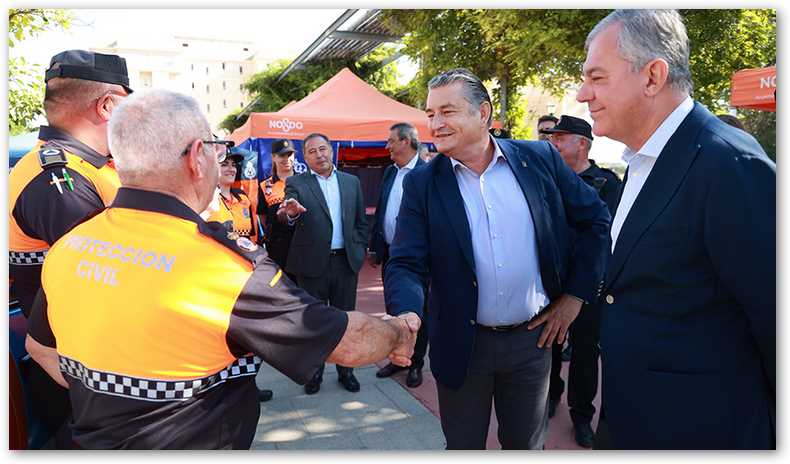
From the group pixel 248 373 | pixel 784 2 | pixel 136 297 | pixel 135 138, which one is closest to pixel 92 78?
pixel 135 138

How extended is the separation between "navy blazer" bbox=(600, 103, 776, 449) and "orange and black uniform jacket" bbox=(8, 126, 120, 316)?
1.95 metres

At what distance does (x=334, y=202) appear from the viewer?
4699 millimetres

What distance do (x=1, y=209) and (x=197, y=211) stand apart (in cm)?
101

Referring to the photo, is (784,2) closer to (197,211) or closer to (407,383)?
(197,211)

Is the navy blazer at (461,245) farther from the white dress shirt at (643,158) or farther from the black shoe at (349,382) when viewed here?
the black shoe at (349,382)

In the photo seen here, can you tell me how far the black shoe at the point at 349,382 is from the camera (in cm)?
437

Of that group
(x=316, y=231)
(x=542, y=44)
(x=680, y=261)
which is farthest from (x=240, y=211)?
(x=542, y=44)

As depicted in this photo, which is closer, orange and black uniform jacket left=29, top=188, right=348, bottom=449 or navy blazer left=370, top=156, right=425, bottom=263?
orange and black uniform jacket left=29, top=188, right=348, bottom=449

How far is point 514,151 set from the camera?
7.99 feet

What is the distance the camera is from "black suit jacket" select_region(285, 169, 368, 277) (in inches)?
175

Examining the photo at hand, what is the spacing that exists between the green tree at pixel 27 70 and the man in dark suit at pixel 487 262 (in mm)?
5030

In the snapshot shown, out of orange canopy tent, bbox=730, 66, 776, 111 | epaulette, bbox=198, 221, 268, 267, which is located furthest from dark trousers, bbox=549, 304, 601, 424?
orange canopy tent, bbox=730, 66, 776, 111

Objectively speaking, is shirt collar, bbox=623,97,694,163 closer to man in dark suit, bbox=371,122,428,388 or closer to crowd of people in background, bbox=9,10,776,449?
crowd of people in background, bbox=9,10,776,449

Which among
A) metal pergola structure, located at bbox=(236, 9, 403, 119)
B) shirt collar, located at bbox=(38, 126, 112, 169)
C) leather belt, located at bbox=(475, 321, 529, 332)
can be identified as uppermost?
metal pergola structure, located at bbox=(236, 9, 403, 119)
